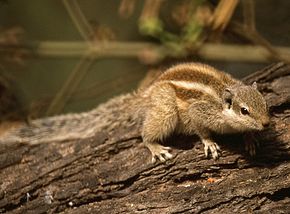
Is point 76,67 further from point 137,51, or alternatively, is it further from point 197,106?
point 197,106

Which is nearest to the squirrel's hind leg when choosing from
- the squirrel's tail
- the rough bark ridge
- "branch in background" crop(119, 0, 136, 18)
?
the rough bark ridge

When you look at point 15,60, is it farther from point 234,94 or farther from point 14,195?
point 234,94

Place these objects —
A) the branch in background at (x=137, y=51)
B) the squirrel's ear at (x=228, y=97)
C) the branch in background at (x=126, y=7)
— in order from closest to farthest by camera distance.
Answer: the squirrel's ear at (x=228, y=97) → the branch in background at (x=137, y=51) → the branch in background at (x=126, y=7)

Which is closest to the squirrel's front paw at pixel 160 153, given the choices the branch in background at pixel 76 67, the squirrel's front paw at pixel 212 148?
the squirrel's front paw at pixel 212 148

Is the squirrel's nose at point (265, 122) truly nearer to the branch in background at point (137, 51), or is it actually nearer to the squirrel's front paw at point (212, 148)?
the squirrel's front paw at point (212, 148)

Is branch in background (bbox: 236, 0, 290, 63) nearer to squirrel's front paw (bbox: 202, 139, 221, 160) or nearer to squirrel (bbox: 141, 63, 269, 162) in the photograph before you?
squirrel (bbox: 141, 63, 269, 162)

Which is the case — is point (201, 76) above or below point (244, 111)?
above

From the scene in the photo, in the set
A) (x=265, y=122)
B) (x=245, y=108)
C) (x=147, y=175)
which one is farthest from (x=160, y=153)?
(x=265, y=122)
